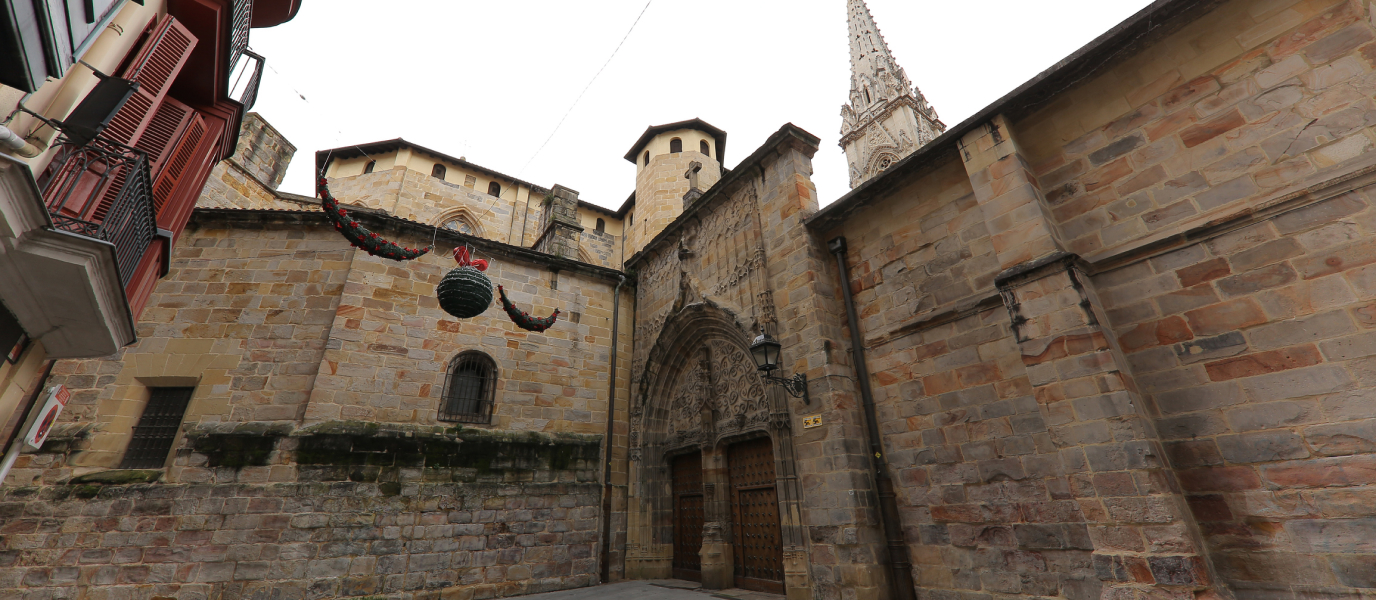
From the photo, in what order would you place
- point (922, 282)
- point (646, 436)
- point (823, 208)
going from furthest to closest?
point (646, 436), point (823, 208), point (922, 282)

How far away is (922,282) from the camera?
6145mm

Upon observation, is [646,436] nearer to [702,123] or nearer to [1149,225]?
[1149,225]

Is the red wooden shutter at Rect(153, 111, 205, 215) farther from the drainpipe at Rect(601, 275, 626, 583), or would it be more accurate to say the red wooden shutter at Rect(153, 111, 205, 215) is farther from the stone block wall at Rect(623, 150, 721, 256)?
the stone block wall at Rect(623, 150, 721, 256)

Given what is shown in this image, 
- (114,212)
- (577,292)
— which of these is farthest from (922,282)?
(114,212)

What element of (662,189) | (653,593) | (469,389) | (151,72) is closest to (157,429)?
(469,389)

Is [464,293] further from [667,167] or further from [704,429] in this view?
[667,167]

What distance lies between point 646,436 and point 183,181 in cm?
770

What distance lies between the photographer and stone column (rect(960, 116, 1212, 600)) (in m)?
3.61

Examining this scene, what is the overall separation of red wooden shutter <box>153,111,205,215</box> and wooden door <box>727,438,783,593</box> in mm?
7970

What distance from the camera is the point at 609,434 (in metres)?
9.80

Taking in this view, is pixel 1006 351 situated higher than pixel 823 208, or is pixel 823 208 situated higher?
pixel 823 208

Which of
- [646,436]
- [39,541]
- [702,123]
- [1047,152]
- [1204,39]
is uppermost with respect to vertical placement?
[702,123]

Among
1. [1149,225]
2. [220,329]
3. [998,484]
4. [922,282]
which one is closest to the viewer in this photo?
[1149,225]

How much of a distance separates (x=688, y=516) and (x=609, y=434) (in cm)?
223
